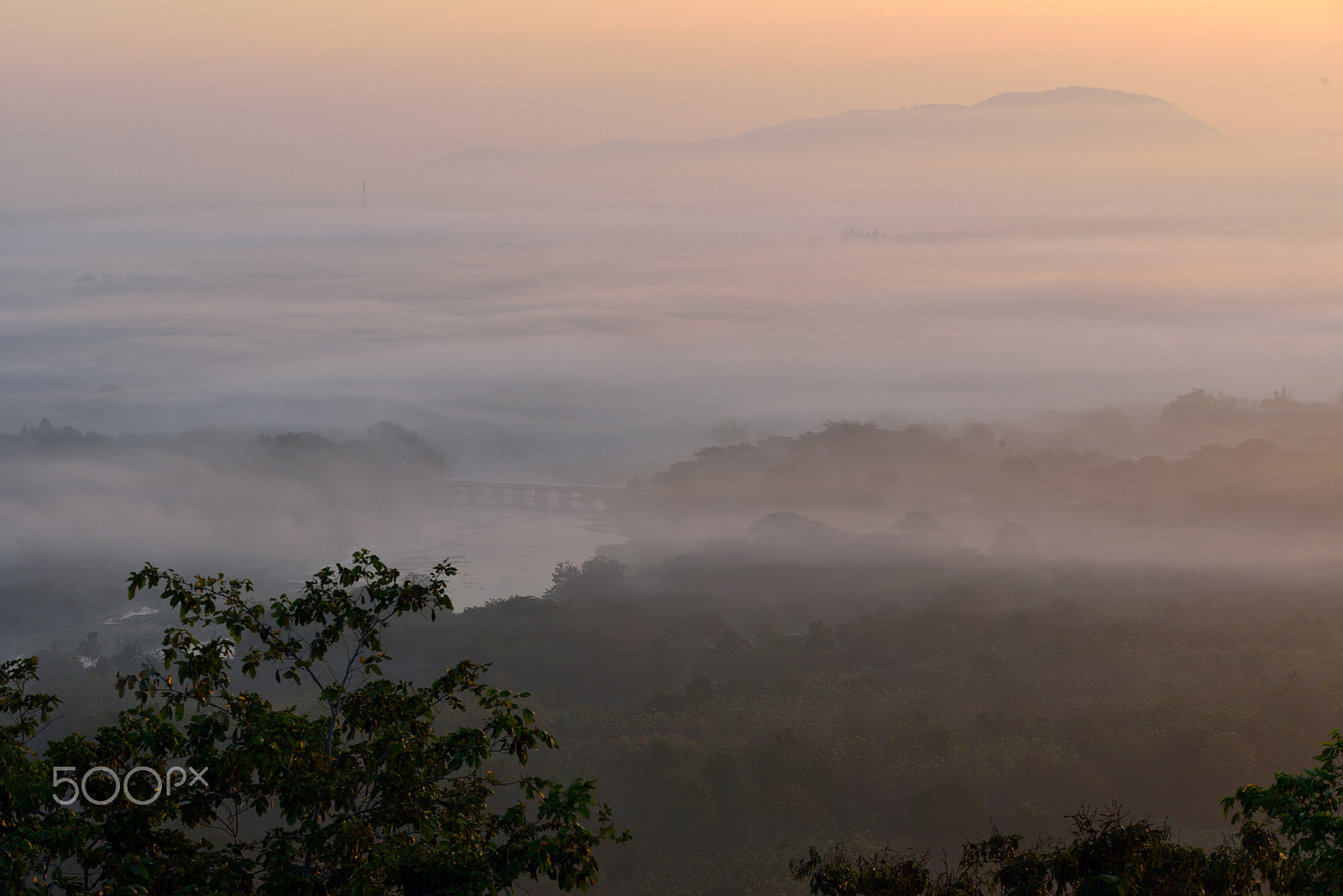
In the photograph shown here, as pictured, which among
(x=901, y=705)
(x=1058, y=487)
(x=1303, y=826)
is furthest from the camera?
(x=1058, y=487)

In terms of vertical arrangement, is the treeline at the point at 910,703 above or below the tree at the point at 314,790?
below

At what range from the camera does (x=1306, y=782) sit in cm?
1309

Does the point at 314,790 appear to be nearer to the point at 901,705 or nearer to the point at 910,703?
the point at 901,705

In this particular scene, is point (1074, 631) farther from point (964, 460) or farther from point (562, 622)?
point (964, 460)

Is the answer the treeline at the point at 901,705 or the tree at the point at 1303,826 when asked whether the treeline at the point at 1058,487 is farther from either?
the tree at the point at 1303,826

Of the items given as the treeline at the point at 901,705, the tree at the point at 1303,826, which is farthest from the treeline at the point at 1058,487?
the tree at the point at 1303,826

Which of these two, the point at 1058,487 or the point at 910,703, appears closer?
the point at 910,703

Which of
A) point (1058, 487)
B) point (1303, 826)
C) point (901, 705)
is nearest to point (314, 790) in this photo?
point (1303, 826)

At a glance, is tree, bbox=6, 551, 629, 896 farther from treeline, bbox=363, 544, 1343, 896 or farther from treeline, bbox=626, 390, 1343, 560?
treeline, bbox=626, 390, 1343, 560

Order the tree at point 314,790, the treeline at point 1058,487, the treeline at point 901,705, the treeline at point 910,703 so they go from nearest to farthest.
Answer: the tree at point 314,790, the treeline at point 901,705, the treeline at point 910,703, the treeline at point 1058,487

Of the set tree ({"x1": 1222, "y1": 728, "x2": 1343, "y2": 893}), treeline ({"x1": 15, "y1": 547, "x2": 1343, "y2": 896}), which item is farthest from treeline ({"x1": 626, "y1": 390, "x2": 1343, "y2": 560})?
tree ({"x1": 1222, "y1": 728, "x2": 1343, "y2": 893})

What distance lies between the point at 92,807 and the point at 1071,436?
20226 cm

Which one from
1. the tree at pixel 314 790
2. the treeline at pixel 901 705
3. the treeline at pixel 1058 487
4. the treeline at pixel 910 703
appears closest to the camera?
the tree at pixel 314 790

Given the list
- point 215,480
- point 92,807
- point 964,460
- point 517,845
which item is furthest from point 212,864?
point 215,480
